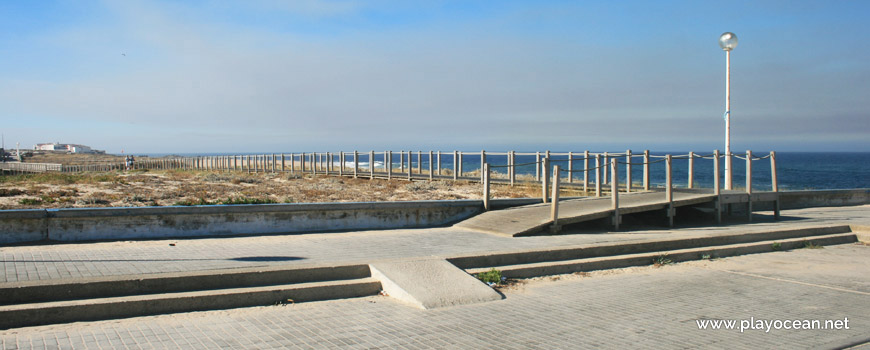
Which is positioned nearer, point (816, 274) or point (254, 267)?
point (254, 267)

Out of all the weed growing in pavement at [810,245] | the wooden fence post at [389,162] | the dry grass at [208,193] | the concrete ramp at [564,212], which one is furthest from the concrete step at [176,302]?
the wooden fence post at [389,162]

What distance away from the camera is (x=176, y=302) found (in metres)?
6.16

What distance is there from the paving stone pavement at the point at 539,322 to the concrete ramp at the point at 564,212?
2.87 meters

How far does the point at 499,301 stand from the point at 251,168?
140 ft

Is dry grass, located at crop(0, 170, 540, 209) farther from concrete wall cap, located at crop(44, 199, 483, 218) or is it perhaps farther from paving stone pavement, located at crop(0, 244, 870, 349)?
paving stone pavement, located at crop(0, 244, 870, 349)

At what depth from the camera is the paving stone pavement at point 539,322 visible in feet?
17.2

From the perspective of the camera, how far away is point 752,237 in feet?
36.3

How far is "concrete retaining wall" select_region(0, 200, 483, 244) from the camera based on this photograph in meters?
9.05

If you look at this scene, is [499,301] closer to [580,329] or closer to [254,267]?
[580,329]

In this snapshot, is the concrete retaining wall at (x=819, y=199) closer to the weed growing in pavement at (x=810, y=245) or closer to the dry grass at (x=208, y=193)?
the weed growing in pavement at (x=810, y=245)

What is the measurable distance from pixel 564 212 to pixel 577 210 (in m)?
0.41

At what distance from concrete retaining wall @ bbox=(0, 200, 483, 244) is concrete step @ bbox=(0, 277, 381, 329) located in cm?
386

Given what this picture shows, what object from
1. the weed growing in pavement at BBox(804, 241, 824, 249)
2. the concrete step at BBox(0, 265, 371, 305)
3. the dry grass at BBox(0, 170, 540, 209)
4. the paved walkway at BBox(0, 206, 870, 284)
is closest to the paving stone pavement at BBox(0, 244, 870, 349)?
the concrete step at BBox(0, 265, 371, 305)

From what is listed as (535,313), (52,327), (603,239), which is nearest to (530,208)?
(603,239)
